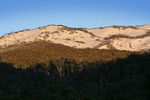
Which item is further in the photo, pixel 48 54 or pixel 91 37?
pixel 91 37

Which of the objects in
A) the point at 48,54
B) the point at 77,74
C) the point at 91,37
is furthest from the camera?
the point at 91,37

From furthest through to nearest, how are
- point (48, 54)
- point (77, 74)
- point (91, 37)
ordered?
point (91, 37)
point (48, 54)
point (77, 74)

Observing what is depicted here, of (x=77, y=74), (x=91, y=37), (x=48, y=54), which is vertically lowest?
(x=77, y=74)

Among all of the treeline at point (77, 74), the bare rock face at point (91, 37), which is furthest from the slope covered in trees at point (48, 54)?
the bare rock face at point (91, 37)

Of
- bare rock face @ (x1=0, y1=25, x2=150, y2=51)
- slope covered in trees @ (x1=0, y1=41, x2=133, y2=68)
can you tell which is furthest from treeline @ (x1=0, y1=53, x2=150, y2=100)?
bare rock face @ (x1=0, y1=25, x2=150, y2=51)

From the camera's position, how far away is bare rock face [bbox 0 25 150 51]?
162 ft

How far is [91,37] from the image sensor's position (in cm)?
5816

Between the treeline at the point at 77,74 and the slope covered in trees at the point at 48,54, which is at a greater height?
the slope covered in trees at the point at 48,54

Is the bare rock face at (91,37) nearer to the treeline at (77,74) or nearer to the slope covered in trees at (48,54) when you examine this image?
the slope covered in trees at (48,54)

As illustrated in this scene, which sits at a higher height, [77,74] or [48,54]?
[48,54]

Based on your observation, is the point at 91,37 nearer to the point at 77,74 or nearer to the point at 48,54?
the point at 48,54

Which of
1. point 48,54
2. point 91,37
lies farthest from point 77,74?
point 91,37

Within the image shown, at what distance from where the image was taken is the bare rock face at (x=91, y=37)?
49.4 meters

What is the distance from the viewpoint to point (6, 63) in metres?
40.6
